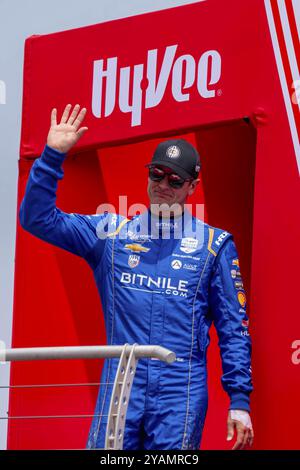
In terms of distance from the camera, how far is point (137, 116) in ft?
17.3

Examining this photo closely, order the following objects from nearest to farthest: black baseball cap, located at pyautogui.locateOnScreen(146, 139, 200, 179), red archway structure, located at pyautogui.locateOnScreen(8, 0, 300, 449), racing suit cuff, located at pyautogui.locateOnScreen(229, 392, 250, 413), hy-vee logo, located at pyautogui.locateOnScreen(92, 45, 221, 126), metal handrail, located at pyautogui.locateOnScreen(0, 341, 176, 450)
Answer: metal handrail, located at pyautogui.locateOnScreen(0, 341, 176, 450) < racing suit cuff, located at pyautogui.locateOnScreen(229, 392, 250, 413) < black baseball cap, located at pyautogui.locateOnScreen(146, 139, 200, 179) < red archway structure, located at pyautogui.locateOnScreen(8, 0, 300, 449) < hy-vee logo, located at pyautogui.locateOnScreen(92, 45, 221, 126)

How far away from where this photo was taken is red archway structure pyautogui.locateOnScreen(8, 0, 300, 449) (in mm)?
4879

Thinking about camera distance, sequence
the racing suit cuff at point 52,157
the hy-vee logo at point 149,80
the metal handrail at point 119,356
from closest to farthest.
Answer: the metal handrail at point 119,356
the racing suit cuff at point 52,157
the hy-vee logo at point 149,80

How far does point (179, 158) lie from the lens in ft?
15.6

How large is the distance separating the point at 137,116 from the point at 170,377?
122 cm

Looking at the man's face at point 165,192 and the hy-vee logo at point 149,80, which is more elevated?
the hy-vee logo at point 149,80

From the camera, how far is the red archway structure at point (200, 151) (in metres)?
4.88

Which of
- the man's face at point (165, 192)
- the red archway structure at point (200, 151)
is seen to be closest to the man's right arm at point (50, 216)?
the man's face at point (165, 192)

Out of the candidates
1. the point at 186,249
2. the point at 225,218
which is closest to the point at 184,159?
the point at 186,249

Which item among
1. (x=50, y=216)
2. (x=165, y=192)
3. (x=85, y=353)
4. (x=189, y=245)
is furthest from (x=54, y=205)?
(x=85, y=353)

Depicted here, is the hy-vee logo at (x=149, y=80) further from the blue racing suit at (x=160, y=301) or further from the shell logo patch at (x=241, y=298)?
the shell logo patch at (x=241, y=298)

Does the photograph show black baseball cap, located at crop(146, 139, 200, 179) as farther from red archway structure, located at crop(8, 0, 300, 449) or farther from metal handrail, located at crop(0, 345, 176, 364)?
metal handrail, located at crop(0, 345, 176, 364)

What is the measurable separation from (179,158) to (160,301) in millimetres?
527

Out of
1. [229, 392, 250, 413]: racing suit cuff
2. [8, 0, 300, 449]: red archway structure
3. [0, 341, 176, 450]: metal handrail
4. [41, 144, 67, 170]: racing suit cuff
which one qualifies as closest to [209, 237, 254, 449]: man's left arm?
[229, 392, 250, 413]: racing suit cuff
